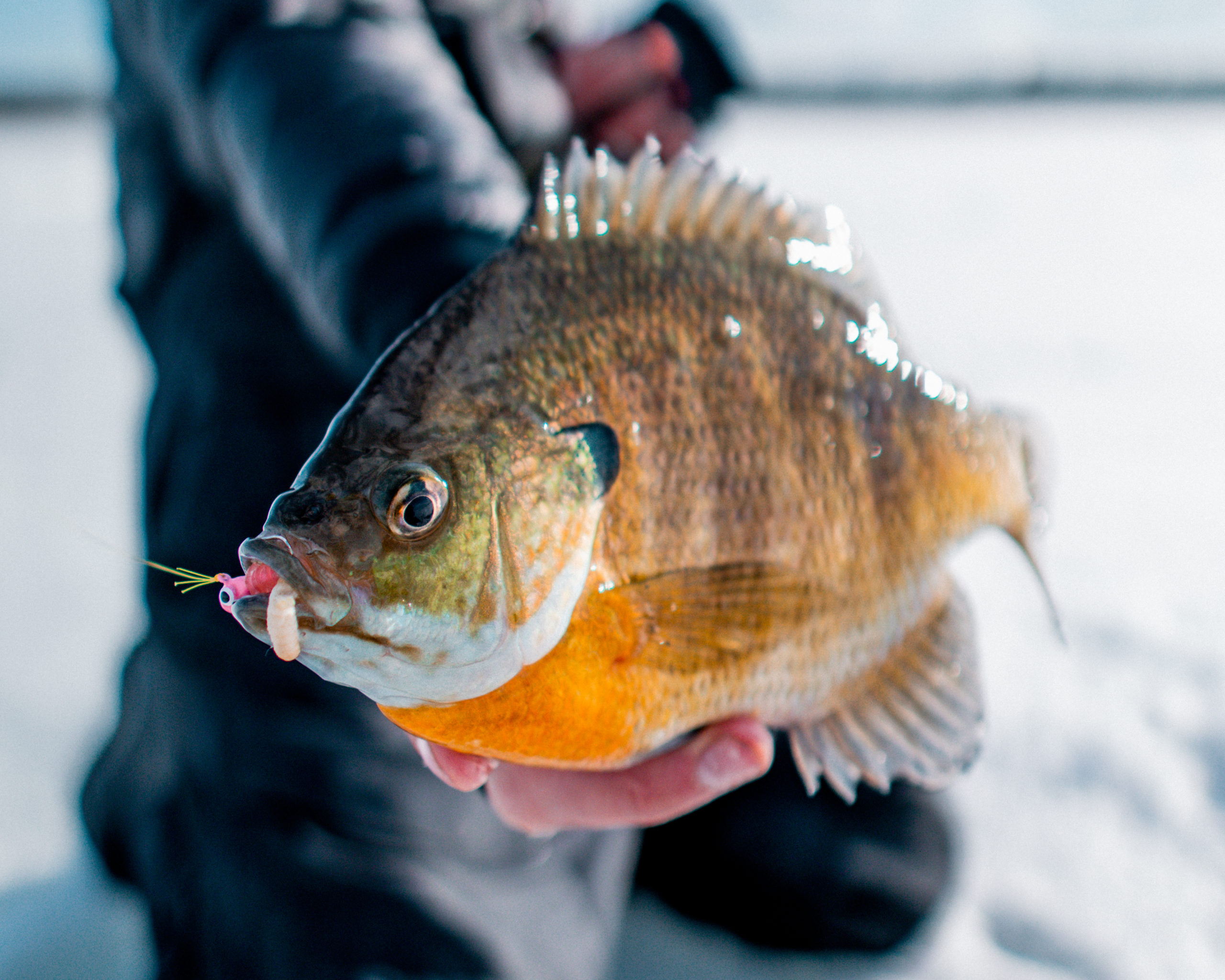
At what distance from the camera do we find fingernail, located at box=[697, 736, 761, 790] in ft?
2.38

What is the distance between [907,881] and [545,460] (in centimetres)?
119

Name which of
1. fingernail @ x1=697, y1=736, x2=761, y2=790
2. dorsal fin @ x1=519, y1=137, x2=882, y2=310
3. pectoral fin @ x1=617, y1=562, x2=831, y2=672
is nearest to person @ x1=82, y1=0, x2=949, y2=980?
fingernail @ x1=697, y1=736, x2=761, y2=790

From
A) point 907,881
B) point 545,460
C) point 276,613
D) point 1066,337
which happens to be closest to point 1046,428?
point 545,460

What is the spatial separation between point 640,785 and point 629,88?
144cm

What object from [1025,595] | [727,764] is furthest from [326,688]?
[1025,595]

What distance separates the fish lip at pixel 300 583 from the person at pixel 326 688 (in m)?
0.25

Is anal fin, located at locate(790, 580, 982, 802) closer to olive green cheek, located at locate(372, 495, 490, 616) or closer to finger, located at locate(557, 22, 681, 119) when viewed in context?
olive green cheek, located at locate(372, 495, 490, 616)

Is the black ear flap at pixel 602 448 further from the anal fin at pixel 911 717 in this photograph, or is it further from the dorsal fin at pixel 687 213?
the anal fin at pixel 911 717

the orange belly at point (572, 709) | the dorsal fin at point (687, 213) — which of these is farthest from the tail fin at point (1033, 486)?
the orange belly at point (572, 709)

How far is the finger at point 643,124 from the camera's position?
1.73 m

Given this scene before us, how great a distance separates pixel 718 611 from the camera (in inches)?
24.8

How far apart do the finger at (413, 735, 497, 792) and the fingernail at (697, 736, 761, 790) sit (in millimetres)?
189

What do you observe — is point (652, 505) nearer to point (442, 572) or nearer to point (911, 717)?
point (442, 572)

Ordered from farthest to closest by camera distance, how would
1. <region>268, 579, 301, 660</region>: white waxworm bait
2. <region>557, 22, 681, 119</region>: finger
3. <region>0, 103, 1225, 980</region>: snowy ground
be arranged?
<region>557, 22, 681, 119</region>: finger
<region>0, 103, 1225, 980</region>: snowy ground
<region>268, 579, 301, 660</region>: white waxworm bait
